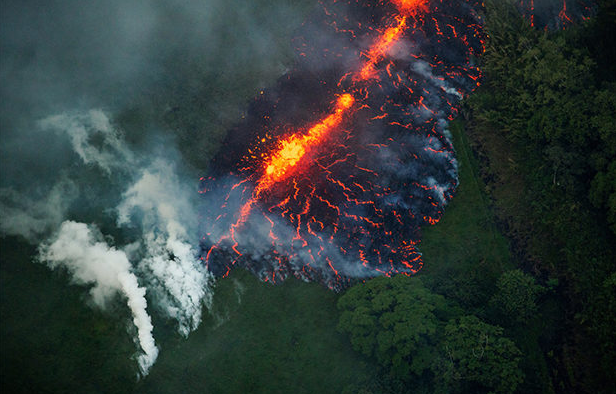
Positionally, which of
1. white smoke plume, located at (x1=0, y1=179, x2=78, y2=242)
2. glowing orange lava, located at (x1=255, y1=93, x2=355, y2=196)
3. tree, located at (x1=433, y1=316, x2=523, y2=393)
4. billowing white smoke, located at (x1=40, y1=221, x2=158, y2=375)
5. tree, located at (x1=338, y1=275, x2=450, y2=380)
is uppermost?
glowing orange lava, located at (x1=255, y1=93, x2=355, y2=196)

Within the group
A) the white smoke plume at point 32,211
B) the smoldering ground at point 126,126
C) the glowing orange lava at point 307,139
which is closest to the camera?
the smoldering ground at point 126,126

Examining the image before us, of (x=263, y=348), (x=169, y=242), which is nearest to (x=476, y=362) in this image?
(x=263, y=348)

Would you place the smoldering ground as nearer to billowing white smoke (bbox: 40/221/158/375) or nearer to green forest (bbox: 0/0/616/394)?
billowing white smoke (bbox: 40/221/158/375)

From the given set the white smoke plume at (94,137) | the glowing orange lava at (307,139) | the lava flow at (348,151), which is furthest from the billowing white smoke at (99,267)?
the glowing orange lava at (307,139)

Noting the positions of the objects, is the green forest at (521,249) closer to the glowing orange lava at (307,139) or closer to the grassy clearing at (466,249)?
the grassy clearing at (466,249)

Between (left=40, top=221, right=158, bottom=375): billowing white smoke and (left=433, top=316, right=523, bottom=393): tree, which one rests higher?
(left=40, top=221, right=158, bottom=375): billowing white smoke

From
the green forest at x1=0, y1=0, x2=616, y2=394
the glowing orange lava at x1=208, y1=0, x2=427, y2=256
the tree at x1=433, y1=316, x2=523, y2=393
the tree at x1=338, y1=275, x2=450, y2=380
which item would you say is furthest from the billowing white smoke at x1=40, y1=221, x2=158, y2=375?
the tree at x1=433, y1=316, x2=523, y2=393

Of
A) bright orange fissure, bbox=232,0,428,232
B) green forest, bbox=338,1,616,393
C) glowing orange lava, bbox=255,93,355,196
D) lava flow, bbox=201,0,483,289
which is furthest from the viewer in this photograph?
glowing orange lava, bbox=255,93,355,196
